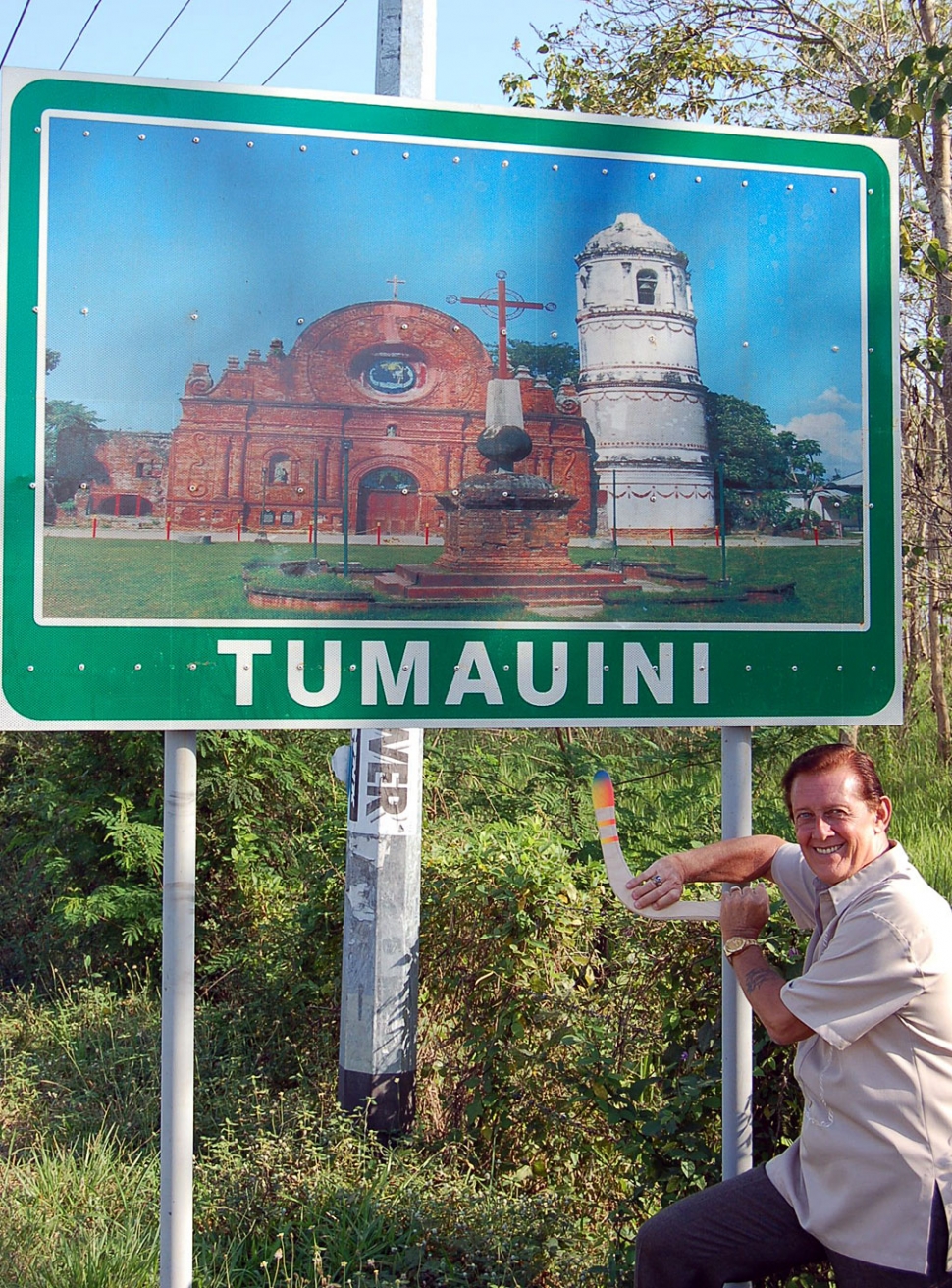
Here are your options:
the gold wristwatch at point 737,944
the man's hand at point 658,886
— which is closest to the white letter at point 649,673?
the man's hand at point 658,886

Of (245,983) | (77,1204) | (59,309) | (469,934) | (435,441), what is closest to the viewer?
(59,309)

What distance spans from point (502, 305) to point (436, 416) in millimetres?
296

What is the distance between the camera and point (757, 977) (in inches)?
105

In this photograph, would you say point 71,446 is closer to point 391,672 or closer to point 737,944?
point 391,672

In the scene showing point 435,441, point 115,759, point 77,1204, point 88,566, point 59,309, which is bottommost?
point 77,1204

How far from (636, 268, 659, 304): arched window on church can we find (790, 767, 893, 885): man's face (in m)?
1.16

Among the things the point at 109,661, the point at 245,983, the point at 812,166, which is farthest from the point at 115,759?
the point at 812,166

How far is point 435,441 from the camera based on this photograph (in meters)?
2.91

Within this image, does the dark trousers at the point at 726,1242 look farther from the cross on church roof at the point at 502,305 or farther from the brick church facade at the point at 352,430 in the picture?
the cross on church roof at the point at 502,305

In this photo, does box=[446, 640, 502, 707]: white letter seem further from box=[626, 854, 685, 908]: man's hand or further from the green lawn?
box=[626, 854, 685, 908]: man's hand

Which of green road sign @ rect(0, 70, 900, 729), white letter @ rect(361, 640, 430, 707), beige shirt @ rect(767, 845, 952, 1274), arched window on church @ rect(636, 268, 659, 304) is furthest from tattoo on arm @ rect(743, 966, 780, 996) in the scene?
arched window on church @ rect(636, 268, 659, 304)

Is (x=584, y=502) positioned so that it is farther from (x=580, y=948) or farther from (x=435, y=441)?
(x=580, y=948)

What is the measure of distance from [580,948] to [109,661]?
8.38 feet

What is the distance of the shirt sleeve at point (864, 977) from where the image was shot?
2.40 metres
